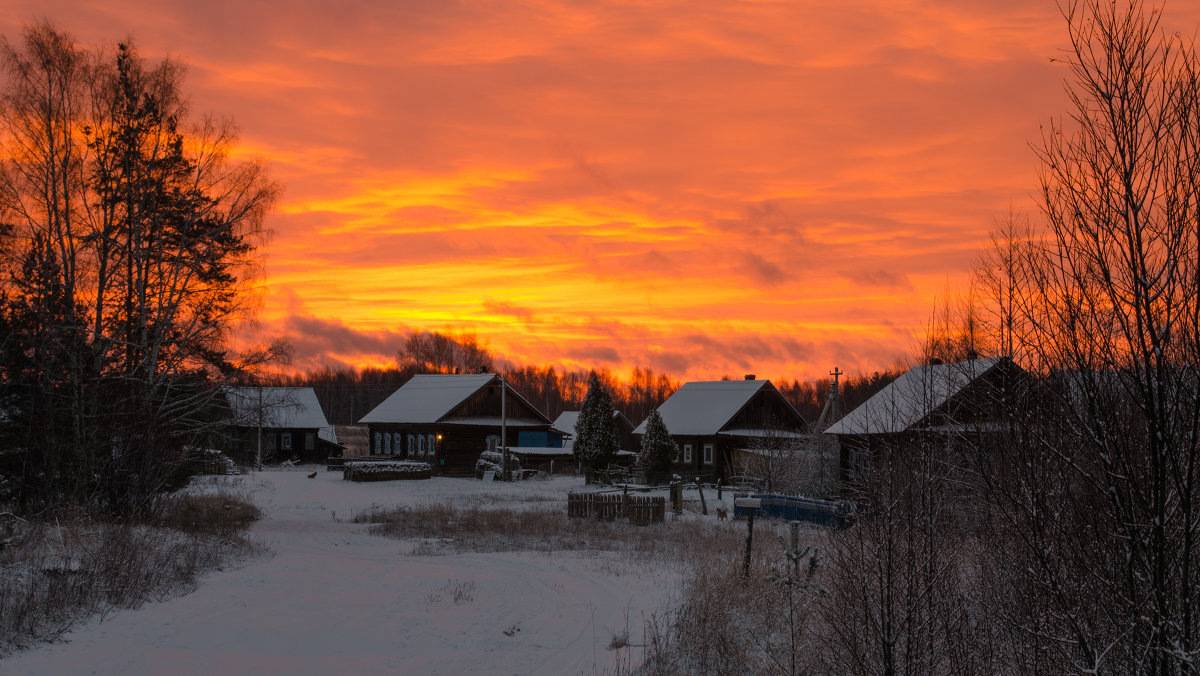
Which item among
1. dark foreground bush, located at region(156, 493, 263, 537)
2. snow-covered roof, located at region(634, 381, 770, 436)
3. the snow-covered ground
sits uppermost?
snow-covered roof, located at region(634, 381, 770, 436)

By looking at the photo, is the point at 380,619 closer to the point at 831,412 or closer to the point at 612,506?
the point at 612,506

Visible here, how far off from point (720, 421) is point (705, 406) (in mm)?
2966

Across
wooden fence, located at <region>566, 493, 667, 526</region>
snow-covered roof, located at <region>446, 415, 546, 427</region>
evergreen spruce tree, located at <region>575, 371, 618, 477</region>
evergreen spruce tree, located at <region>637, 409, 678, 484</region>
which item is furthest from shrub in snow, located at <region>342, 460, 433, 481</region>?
wooden fence, located at <region>566, 493, 667, 526</region>

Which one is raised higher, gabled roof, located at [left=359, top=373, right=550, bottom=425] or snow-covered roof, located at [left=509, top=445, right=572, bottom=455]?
gabled roof, located at [left=359, top=373, right=550, bottom=425]

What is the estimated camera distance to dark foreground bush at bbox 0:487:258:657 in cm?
1094

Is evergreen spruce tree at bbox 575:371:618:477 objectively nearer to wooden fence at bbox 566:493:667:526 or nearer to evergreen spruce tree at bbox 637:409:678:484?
evergreen spruce tree at bbox 637:409:678:484

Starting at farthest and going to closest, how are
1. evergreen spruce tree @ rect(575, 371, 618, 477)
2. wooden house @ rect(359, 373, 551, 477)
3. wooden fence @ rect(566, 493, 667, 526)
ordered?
1. wooden house @ rect(359, 373, 551, 477)
2. evergreen spruce tree @ rect(575, 371, 618, 477)
3. wooden fence @ rect(566, 493, 667, 526)

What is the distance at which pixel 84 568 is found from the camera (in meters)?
13.0

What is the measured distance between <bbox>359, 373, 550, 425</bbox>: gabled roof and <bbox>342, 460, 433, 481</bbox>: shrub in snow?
15.9ft

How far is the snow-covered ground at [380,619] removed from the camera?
10.5m

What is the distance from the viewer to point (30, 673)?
923cm

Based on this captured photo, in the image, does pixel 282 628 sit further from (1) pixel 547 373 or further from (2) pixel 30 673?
(1) pixel 547 373

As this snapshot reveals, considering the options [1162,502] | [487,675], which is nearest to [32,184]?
[487,675]

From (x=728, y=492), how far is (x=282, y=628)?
3119 centimetres
